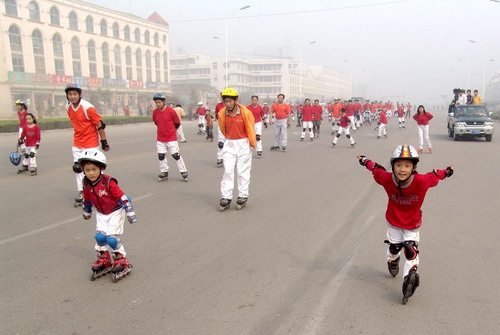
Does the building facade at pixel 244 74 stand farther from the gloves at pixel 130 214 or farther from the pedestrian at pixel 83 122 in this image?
the gloves at pixel 130 214

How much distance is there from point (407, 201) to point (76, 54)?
6051 cm

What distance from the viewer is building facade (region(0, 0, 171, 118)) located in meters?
46.4

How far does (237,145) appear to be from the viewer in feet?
22.2

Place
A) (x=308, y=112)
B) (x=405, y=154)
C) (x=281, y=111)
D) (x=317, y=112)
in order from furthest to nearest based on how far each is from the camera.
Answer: (x=317, y=112) < (x=308, y=112) < (x=281, y=111) < (x=405, y=154)

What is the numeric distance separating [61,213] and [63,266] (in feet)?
7.46

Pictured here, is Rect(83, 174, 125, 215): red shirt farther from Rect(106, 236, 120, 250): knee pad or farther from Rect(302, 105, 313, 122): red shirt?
Rect(302, 105, 313, 122): red shirt

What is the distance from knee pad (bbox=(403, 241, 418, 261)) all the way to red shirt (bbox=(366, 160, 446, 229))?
146mm

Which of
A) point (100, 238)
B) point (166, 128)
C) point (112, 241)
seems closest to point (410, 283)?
point (112, 241)

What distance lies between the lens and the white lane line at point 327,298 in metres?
3.24

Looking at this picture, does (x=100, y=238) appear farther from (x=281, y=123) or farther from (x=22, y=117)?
(x=281, y=123)

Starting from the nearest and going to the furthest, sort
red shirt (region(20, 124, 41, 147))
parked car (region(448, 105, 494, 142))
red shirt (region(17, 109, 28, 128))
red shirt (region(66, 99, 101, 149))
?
red shirt (region(66, 99, 101, 149)) < red shirt (region(20, 124, 41, 147)) < red shirt (region(17, 109, 28, 128)) < parked car (region(448, 105, 494, 142))

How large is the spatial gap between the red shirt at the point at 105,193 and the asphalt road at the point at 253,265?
738 mm

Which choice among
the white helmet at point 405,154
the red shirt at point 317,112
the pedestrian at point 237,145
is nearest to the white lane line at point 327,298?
the white helmet at point 405,154

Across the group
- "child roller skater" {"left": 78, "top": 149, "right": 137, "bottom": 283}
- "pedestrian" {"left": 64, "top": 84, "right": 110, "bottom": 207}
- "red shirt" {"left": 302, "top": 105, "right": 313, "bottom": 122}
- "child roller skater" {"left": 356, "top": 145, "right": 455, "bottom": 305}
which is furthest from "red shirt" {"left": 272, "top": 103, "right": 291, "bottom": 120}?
"child roller skater" {"left": 78, "top": 149, "right": 137, "bottom": 283}
